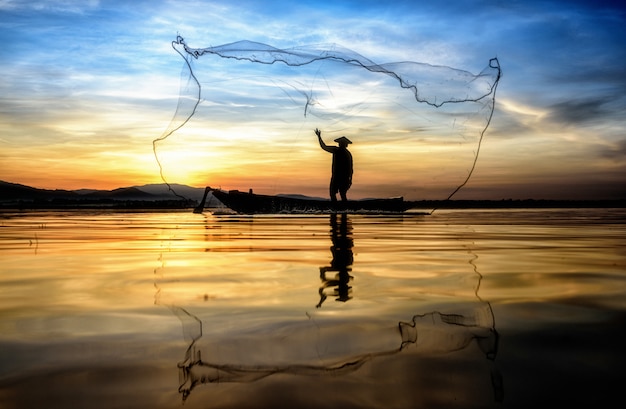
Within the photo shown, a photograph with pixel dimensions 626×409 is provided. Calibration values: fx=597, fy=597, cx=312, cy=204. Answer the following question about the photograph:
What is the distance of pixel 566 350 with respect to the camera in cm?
361

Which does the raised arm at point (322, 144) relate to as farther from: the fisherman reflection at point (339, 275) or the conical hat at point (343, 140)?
the fisherman reflection at point (339, 275)

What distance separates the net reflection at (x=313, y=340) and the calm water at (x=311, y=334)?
0.01m

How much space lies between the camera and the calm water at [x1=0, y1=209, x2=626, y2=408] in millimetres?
2854

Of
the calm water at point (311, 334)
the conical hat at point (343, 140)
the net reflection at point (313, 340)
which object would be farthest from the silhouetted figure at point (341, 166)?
the net reflection at point (313, 340)

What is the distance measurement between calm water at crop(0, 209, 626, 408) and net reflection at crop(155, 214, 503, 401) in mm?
14

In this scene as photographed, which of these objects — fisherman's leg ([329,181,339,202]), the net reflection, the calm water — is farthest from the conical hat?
the net reflection

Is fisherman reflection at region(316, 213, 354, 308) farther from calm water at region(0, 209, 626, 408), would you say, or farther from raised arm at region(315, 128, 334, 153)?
raised arm at region(315, 128, 334, 153)

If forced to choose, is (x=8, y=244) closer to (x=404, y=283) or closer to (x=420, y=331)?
(x=404, y=283)

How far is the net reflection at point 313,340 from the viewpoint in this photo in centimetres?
319

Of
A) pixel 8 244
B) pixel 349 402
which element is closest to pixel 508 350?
pixel 349 402

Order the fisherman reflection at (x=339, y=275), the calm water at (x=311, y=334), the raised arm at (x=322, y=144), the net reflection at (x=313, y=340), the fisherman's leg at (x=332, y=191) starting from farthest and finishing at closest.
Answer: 1. the fisherman's leg at (x=332, y=191)
2. the raised arm at (x=322, y=144)
3. the fisherman reflection at (x=339, y=275)
4. the net reflection at (x=313, y=340)
5. the calm water at (x=311, y=334)

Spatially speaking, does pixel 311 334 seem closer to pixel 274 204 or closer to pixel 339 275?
pixel 339 275

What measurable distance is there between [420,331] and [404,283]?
7.76 ft

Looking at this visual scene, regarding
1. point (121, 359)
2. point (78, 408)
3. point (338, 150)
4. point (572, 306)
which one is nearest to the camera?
point (78, 408)
